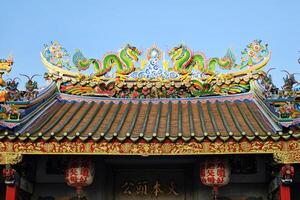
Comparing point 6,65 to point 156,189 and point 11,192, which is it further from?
point 156,189

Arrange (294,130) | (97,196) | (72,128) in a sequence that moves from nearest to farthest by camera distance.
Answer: (294,130)
(72,128)
(97,196)

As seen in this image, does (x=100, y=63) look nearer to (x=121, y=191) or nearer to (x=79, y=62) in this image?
(x=79, y=62)

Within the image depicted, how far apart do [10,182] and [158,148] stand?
2.59m

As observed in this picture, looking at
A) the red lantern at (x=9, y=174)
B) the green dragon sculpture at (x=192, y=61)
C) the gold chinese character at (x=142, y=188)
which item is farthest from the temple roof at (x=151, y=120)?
the gold chinese character at (x=142, y=188)

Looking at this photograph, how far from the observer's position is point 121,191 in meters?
9.22

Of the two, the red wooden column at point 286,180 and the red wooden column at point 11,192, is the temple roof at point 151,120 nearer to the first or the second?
the red wooden column at point 286,180

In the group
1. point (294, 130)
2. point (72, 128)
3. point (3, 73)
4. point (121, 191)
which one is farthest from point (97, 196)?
point (294, 130)

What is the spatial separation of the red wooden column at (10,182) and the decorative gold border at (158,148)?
28 cm

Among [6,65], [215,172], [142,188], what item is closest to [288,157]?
[215,172]

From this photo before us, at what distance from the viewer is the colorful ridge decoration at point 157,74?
33.2 feet

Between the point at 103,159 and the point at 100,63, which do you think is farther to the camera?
the point at 100,63

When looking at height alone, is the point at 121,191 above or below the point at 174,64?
below

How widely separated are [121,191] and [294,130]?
12.2ft

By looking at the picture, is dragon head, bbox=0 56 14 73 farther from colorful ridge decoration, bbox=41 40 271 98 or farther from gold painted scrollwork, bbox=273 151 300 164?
gold painted scrollwork, bbox=273 151 300 164
